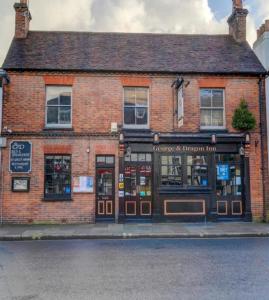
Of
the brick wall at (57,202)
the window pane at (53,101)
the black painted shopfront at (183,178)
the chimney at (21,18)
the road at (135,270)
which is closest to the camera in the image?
the road at (135,270)

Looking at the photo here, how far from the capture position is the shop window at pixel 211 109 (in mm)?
16703

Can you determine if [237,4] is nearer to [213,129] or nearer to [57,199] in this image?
[213,129]

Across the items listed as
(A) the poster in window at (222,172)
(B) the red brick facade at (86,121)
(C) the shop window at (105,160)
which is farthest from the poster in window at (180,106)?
(C) the shop window at (105,160)

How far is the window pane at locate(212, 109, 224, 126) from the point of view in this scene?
55.0 feet

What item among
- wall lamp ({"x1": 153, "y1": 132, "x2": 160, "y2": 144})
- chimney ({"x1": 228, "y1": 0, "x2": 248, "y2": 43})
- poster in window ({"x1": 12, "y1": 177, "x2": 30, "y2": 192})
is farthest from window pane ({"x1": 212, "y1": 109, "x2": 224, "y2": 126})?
poster in window ({"x1": 12, "y1": 177, "x2": 30, "y2": 192})

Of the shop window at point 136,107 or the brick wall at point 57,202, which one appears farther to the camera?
the shop window at point 136,107

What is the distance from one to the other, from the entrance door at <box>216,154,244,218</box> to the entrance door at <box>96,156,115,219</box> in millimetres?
4541

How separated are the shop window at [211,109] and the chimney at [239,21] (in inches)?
146

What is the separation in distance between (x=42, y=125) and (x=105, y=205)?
4.24 metres

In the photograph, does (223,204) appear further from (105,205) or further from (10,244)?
(10,244)

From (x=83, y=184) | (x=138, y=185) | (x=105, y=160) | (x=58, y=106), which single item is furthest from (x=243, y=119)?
(x=58, y=106)

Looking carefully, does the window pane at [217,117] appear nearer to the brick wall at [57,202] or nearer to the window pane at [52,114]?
the brick wall at [57,202]

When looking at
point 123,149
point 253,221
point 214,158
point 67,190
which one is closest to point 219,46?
point 214,158

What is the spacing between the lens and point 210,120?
54.9 ft
